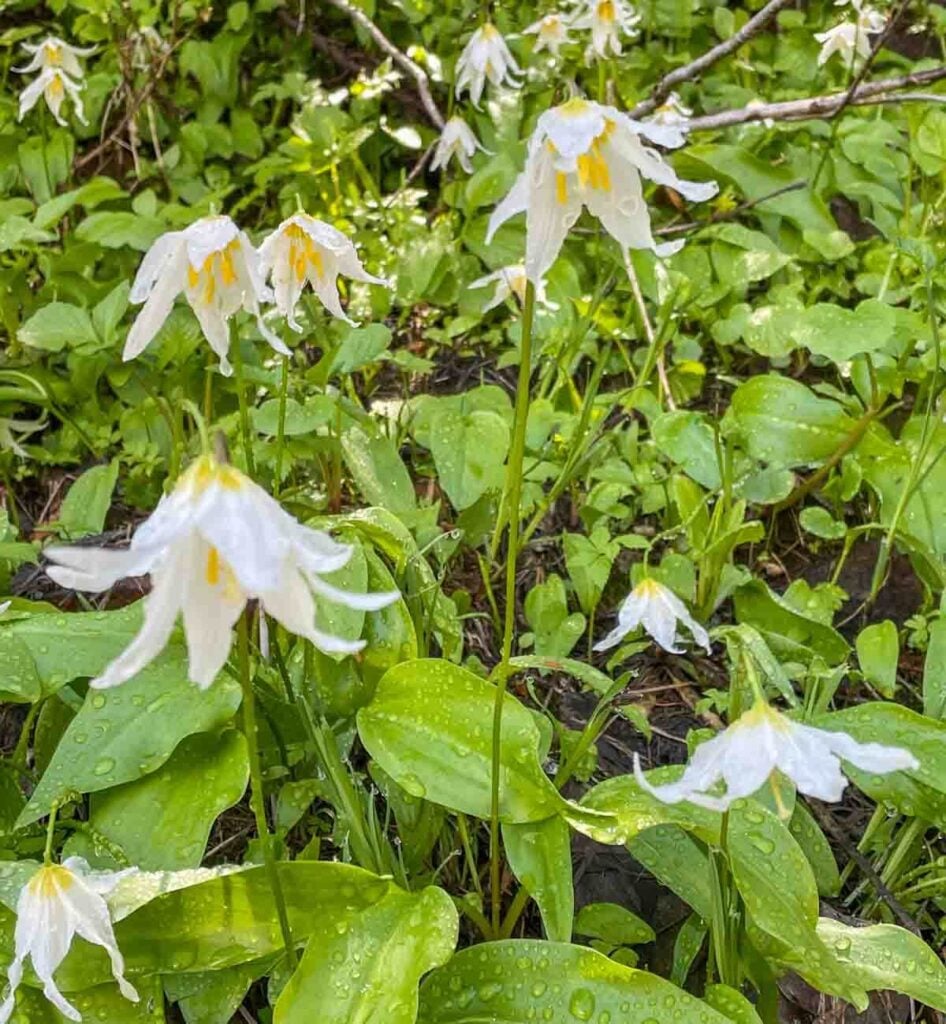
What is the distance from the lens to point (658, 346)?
245 cm

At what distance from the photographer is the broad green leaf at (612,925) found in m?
1.55

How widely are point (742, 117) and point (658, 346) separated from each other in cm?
132

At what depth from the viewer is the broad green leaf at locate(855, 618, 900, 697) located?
1.87m

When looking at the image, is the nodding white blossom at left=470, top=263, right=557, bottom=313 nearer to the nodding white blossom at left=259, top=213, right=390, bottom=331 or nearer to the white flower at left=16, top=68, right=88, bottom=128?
the nodding white blossom at left=259, top=213, right=390, bottom=331

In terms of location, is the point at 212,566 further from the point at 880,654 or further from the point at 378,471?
the point at 880,654

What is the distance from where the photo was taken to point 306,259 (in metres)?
1.89

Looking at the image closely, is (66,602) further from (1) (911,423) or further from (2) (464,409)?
(1) (911,423)

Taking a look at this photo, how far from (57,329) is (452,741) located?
1.62 meters

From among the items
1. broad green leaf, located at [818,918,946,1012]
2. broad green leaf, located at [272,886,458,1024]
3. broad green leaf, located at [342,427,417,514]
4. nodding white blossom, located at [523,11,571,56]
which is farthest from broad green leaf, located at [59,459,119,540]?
nodding white blossom, located at [523,11,571,56]

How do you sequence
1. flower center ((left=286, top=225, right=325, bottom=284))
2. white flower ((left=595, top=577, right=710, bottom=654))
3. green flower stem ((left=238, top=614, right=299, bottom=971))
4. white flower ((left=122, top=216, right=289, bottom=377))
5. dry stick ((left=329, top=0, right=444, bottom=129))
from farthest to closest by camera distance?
dry stick ((left=329, top=0, right=444, bottom=129)), flower center ((left=286, top=225, right=325, bottom=284)), white flower ((left=595, top=577, right=710, bottom=654)), white flower ((left=122, top=216, right=289, bottom=377)), green flower stem ((left=238, top=614, right=299, bottom=971))

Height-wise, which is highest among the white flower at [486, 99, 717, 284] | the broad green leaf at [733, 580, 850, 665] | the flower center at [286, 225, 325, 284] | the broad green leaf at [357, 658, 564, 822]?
the white flower at [486, 99, 717, 284]

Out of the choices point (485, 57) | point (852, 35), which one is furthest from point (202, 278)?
point (852, 35)

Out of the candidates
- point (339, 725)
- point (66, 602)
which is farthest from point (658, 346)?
point (66, 602)

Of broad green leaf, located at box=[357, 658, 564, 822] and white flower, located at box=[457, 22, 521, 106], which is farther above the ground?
white flower, located at box=[457, 22, 521, 106]
